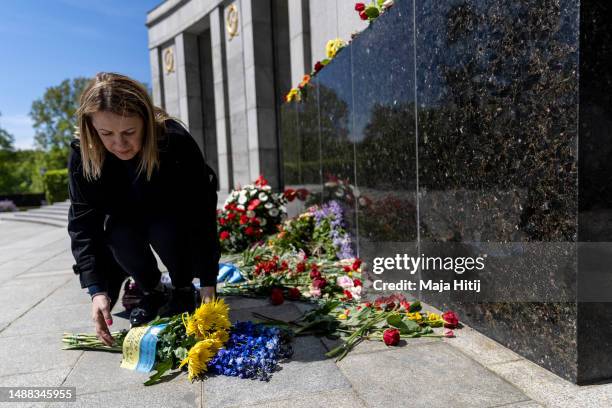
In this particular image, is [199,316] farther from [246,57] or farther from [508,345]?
[246,57]

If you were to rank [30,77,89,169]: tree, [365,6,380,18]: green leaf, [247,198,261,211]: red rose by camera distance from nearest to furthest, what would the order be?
[365,6,380,18]: green leaf < [247,198,261,211]: red rose < [30,77,89,169]: tree

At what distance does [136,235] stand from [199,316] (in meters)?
0.82

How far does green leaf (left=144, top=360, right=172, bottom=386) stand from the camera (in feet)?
5.67

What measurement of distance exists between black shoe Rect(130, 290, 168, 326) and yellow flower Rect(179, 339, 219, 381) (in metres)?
0.68

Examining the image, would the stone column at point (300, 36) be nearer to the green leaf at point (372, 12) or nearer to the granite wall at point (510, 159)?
the green leaf at point (372, 12)

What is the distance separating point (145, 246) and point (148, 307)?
1.27 feet

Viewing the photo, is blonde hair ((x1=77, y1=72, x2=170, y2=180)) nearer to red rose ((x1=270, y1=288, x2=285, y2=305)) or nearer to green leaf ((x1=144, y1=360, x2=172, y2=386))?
green leaf ((x1=144, y1=360, x2=172, y2=386))

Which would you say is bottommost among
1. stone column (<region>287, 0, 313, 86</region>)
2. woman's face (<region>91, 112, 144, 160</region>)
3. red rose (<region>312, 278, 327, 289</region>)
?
red rose (<region>312, 278, 327, 289</region>)

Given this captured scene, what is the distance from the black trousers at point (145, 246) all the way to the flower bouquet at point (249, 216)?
2.19 metres

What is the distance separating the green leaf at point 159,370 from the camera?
1728 mm

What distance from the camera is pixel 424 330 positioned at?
2.05 meters

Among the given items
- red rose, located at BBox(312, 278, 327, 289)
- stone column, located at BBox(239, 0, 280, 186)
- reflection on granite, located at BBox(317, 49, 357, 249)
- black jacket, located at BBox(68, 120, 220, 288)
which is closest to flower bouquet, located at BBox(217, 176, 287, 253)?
reflection on granite, located at BBox(317, 49, 357, 249)

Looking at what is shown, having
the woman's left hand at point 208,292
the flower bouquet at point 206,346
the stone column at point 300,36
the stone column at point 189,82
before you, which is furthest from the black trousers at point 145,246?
the stone column at point 189,82

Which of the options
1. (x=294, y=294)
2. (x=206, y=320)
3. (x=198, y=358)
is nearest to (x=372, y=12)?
Answer: (x=294, y=294)
